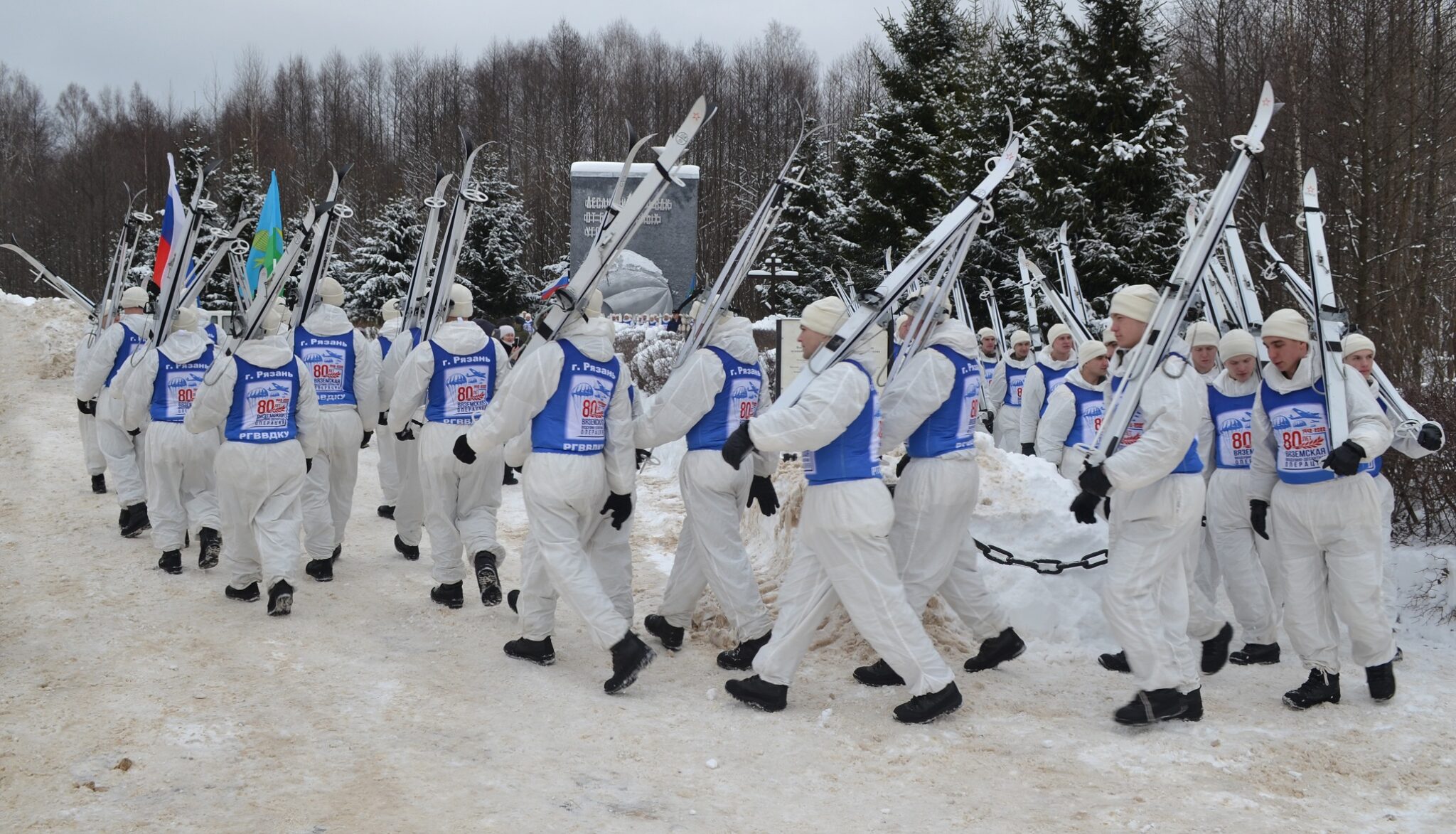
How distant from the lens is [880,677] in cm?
593

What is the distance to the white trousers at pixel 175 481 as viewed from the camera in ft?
26.5

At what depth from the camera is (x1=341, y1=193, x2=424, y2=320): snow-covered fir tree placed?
81.8 ft

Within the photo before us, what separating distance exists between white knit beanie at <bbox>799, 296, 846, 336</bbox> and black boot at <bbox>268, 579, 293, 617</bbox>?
370cm

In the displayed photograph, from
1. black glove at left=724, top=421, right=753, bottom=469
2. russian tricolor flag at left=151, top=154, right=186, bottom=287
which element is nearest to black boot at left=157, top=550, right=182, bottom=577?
russian tricolor flag at left=151, top=154, right=186, bottom=287

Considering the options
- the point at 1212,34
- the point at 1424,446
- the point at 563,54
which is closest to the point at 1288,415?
A: the point at 1424,446

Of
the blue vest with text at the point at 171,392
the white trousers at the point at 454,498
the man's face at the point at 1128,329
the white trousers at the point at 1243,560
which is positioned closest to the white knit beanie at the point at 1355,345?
the white trousers at the point at 1243,560

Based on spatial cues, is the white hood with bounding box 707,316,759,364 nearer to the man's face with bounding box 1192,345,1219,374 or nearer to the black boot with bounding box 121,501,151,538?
the man's face with bounding box 1192,345,1219,374

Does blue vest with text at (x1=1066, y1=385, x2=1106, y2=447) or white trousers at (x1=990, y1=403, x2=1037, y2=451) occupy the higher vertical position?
blue vest with text at (x1=1066, y1=385, x2=1106, y2=447)

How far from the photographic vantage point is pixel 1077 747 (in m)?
5.01

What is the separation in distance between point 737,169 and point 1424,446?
1581 inches

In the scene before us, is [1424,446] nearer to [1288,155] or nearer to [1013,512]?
[1013,512]

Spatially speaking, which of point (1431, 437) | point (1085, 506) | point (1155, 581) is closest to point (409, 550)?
point (1085, 506)

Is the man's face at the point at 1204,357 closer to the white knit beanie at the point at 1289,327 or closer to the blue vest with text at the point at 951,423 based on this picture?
the white knit beanie at the point at 1289,327

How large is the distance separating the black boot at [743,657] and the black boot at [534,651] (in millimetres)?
954
